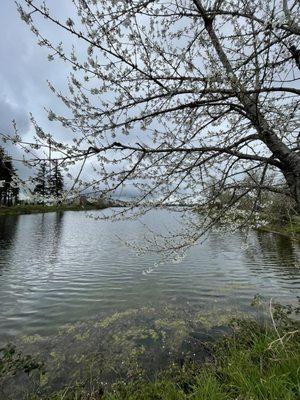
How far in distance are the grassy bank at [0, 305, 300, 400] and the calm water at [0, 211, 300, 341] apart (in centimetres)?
233

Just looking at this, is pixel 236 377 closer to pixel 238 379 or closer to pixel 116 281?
pixel 238 379

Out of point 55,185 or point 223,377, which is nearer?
point 55,185

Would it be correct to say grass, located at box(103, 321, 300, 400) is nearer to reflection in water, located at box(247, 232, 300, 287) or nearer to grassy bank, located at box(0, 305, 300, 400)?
grassy bank, located at box(0, 305, 300, 400)

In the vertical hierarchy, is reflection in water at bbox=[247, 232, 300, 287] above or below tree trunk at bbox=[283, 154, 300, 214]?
below

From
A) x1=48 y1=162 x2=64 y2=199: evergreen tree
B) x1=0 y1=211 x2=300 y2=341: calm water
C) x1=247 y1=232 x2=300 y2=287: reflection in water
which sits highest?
x1=48 y1=162 x2=64 y2=199: evergreen tree

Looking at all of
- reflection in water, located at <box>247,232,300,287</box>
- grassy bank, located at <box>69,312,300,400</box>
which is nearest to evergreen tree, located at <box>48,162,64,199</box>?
grassy bank, located at <box>69,312,300,400</box>

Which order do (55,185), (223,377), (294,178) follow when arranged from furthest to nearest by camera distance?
(223,377), (294,178), (55,185)

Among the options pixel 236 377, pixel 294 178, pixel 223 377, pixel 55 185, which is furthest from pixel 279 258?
pixel 55 185

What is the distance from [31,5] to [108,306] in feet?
29.1

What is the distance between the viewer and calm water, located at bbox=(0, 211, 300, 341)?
956cm

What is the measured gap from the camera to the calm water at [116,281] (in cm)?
956

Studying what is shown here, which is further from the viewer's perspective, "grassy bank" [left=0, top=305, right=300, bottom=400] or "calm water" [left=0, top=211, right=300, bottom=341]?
"calm water" [left=0, top=211, right=300, bottom=341]

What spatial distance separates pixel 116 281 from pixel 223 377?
29.0 feet

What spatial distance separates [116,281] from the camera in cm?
1312
